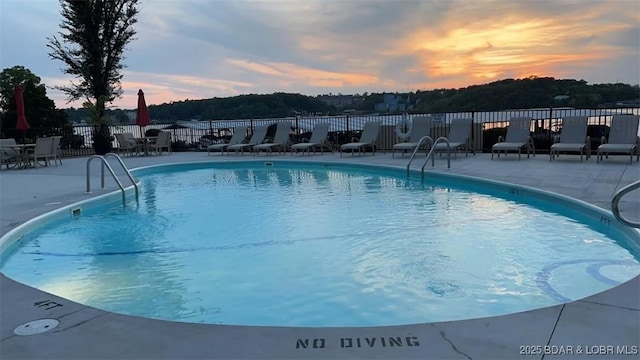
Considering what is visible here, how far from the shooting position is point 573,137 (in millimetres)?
9938

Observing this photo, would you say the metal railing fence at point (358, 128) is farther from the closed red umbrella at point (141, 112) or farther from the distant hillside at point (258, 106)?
the distant hillside at point (258, 106)

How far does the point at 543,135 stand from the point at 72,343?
1151 cm

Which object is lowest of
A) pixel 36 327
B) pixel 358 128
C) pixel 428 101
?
pixel 36 327

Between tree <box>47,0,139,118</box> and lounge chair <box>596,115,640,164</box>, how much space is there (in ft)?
49.9

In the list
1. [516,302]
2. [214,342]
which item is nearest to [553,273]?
[516,302]

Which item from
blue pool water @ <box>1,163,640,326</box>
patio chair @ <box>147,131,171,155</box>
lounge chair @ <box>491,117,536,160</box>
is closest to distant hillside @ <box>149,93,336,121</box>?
patio chair @ <box>147,131,171,155</box>

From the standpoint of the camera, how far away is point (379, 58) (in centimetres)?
1795

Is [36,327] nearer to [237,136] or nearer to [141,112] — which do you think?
[237,136]

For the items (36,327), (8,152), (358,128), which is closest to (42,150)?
(8,152)

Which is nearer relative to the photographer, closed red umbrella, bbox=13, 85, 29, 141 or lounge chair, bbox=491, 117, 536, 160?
lounge chair, bbox=491, 117, 536, 160

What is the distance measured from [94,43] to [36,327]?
16.3 m

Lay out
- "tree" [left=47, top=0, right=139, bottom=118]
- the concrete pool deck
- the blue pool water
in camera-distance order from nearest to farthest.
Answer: the concrete pool deck, the blue pool water, "tree" [left=47, top=0, right=139, bottom=118]

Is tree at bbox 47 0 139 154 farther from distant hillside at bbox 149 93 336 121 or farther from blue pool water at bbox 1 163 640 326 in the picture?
blue pool water at bbox 1 163 640 326

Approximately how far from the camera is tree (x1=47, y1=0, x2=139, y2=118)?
1606cm
